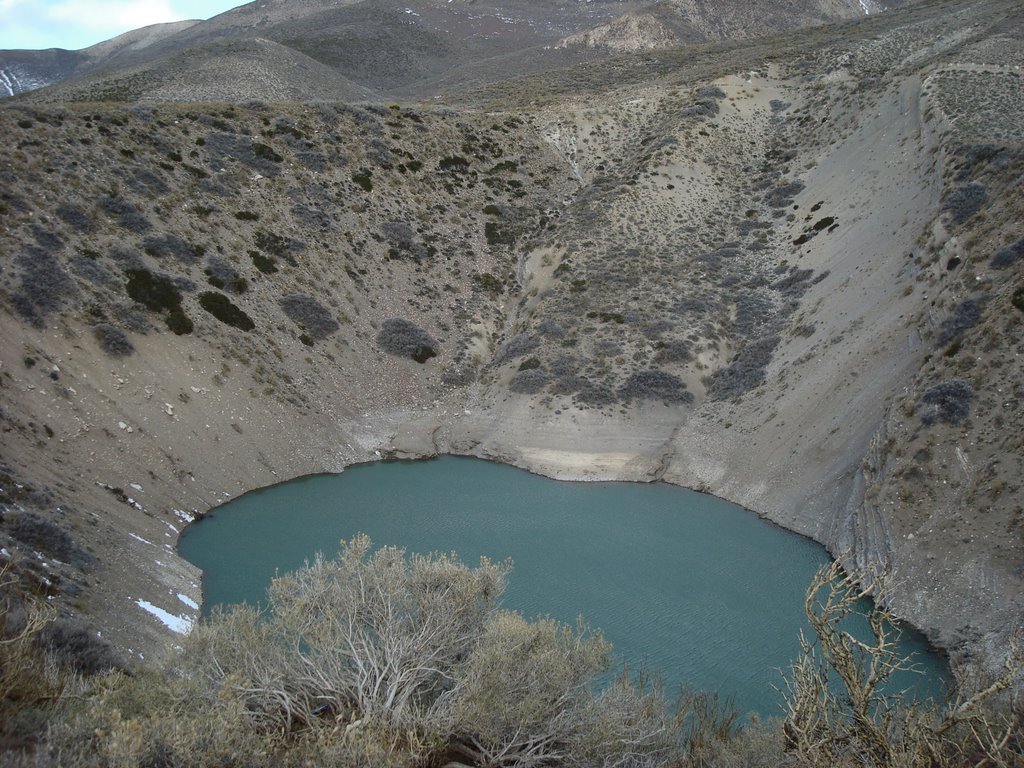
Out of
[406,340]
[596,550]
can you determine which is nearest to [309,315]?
[406,340]

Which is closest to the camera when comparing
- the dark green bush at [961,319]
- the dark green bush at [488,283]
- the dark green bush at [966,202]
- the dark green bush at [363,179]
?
the dark green bush at [961,319]

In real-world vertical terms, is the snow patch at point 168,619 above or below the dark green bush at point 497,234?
below

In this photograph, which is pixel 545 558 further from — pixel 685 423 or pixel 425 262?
pixel 425 262

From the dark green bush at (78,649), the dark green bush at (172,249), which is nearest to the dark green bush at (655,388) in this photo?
the dark green bush at (172,249)

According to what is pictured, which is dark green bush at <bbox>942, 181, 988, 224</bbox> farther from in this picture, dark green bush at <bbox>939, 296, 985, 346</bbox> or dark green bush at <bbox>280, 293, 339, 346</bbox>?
dark green bush at <bbox>280, 293, 339, 346</bbox>

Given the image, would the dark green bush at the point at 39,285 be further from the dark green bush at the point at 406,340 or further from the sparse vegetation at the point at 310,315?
the dark green bush at the point at 406,340

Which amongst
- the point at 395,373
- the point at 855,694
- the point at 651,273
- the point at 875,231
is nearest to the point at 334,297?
the point at 395,373

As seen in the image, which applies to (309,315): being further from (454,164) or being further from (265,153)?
(454,164)

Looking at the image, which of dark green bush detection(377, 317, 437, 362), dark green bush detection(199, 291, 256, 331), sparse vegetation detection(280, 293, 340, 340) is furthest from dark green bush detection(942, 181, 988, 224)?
dark green bush detection(199, 291, 256, 331)
